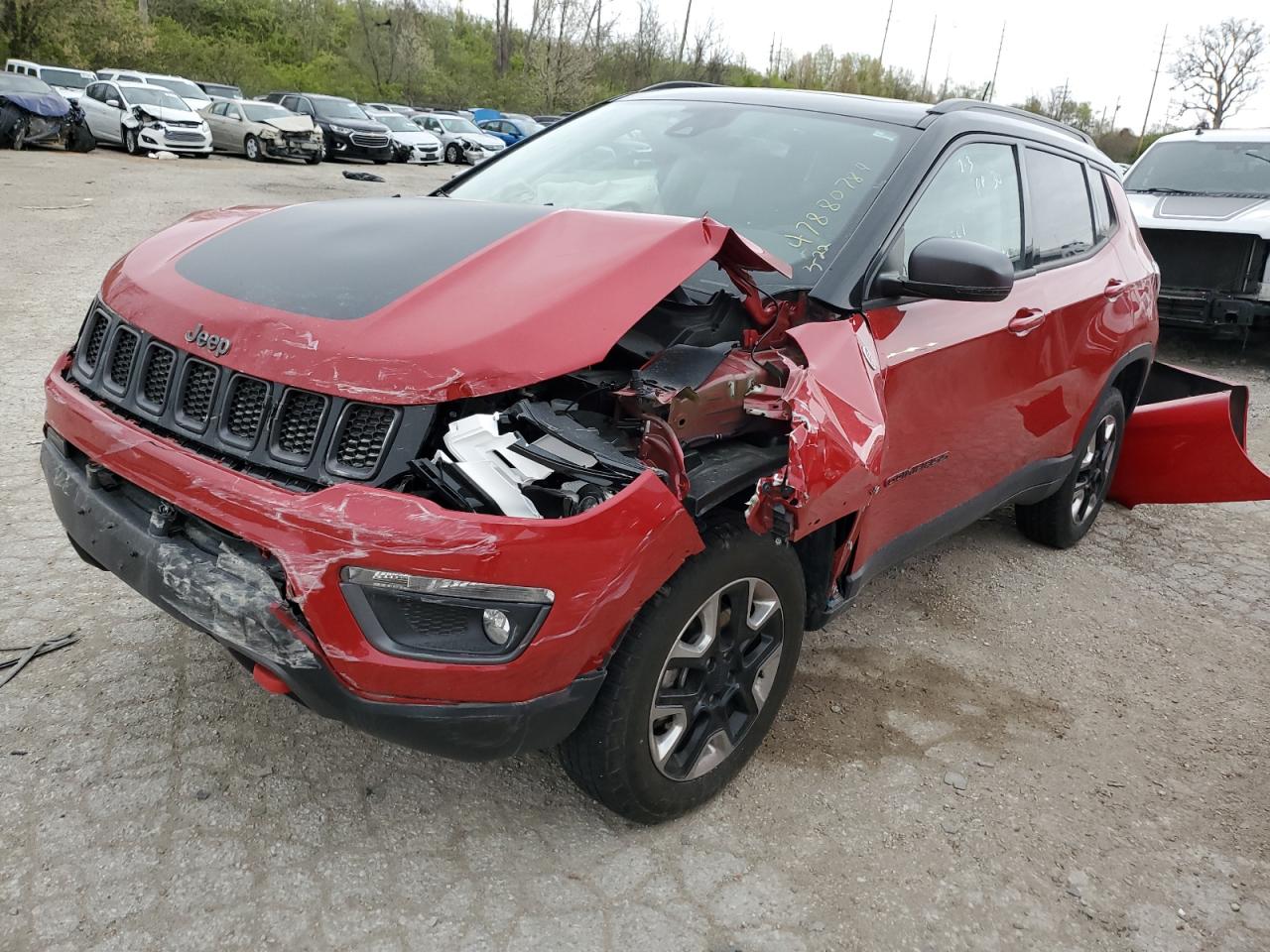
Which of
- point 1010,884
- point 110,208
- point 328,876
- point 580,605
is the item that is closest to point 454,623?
point 580,605

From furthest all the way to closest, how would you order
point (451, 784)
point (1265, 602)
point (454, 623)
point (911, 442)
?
point (1265, 602), point (911, 442), point (451, 784), point (454, 623)

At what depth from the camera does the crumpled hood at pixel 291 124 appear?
22984mm

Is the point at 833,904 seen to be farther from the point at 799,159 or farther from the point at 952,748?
the point at 799,159

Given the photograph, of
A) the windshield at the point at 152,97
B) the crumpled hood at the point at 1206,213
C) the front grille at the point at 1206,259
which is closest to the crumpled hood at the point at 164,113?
the windshield at the point at 152,97

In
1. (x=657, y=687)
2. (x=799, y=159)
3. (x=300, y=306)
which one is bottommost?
(x=657, y=687)

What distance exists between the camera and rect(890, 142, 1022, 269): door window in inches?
117

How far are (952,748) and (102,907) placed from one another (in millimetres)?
2299

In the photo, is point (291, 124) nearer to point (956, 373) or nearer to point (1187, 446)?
point (1187, 446)

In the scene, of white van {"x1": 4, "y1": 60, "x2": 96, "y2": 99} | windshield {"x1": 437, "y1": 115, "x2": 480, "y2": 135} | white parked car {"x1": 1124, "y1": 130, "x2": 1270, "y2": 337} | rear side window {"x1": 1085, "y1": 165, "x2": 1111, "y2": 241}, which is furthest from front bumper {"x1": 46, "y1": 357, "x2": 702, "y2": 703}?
windshield {"x1": 437, "y1": 115, "x2": 480, "y2": 135}

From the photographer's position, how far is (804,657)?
340 centimetres

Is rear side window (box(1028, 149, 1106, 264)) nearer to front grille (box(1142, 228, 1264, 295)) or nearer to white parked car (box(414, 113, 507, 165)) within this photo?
front grille (box(1142, 228, 1264, 295))

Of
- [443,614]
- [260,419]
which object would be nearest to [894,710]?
[443,614]

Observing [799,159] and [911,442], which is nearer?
[911,442]

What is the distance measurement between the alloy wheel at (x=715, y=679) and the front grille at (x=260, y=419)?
0.81 meters
